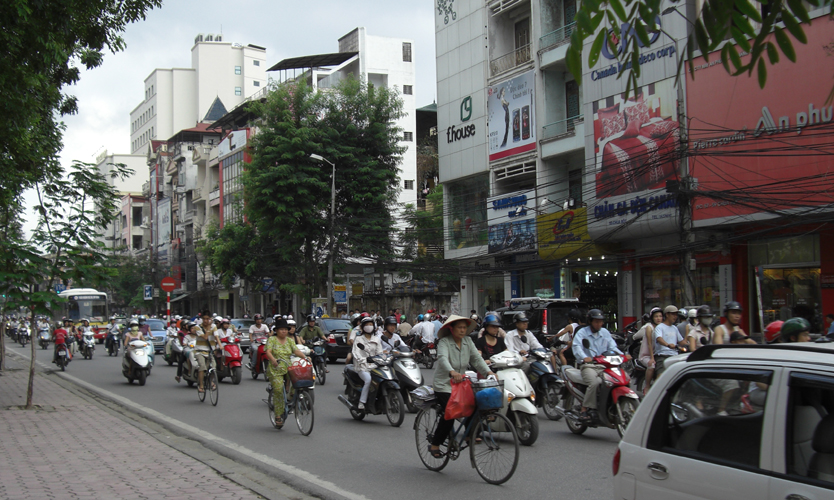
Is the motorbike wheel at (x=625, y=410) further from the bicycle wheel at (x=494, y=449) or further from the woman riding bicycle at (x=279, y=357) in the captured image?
the woman riding bicycle at (x=279, y=357)

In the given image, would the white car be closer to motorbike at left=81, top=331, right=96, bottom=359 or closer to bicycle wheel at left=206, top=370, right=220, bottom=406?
bicycle wheel at left=206, top=370, right=220, bottom=406

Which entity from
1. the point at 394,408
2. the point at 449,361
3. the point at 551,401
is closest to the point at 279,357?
the point at 394,408

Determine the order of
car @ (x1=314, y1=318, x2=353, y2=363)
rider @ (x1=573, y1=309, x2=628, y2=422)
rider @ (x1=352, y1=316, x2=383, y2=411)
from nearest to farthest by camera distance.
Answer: rider @ (x1=573, y1=309, x2=628, y2=422) → rider @ (x1=352, y1=316, x2=383, y2=411) → car @ (x1=314, y1=318, x2=353, y2=363)

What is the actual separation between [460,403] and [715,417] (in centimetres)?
358

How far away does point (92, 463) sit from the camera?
8312 mm

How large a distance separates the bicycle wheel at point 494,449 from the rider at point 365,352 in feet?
14.9

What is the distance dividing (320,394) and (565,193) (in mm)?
16100

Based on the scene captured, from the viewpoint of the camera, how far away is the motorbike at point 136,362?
60.3 feet

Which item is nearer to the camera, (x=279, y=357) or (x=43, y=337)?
(x=279, y=357)

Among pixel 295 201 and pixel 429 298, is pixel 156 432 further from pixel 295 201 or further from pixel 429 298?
pixel 429 298

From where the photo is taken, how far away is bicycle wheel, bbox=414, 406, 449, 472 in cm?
776

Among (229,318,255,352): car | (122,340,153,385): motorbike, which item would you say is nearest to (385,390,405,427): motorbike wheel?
(122,340,153,385): motorbike

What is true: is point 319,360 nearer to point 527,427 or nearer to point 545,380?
point 545,380

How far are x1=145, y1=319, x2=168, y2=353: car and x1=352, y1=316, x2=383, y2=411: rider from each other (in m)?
22.1
